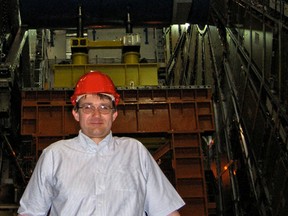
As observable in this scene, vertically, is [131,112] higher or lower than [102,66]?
lower

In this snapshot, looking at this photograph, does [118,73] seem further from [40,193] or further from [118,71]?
[40,193]

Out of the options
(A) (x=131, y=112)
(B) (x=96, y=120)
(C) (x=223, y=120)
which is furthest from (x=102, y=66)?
(B) (x=96, y=120)

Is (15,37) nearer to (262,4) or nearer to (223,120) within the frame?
(223,120)

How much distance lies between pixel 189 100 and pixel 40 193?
4.88 meters

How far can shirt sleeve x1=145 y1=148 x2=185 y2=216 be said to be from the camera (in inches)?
110

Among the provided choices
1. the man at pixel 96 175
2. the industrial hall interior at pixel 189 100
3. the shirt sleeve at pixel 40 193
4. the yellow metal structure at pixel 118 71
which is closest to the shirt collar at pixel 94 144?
the man at pixel 96 175

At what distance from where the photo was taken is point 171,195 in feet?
9.34

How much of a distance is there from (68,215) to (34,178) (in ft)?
1.01

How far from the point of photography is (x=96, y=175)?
2639mm

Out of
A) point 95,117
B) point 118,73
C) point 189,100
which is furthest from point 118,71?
point 95,117

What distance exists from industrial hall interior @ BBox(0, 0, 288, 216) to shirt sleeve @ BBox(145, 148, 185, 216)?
96.1 inches

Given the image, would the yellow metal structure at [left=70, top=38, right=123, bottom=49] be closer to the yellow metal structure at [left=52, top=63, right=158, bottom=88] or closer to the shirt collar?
the yellow metal structure at [left=52, top=63, right=158, bottom=88]

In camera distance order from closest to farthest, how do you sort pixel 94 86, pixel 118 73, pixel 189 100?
1. pixel 94 86
2. pixel 189 100
3. pixel 118 73

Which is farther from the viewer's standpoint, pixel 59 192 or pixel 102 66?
pixel 102 66
